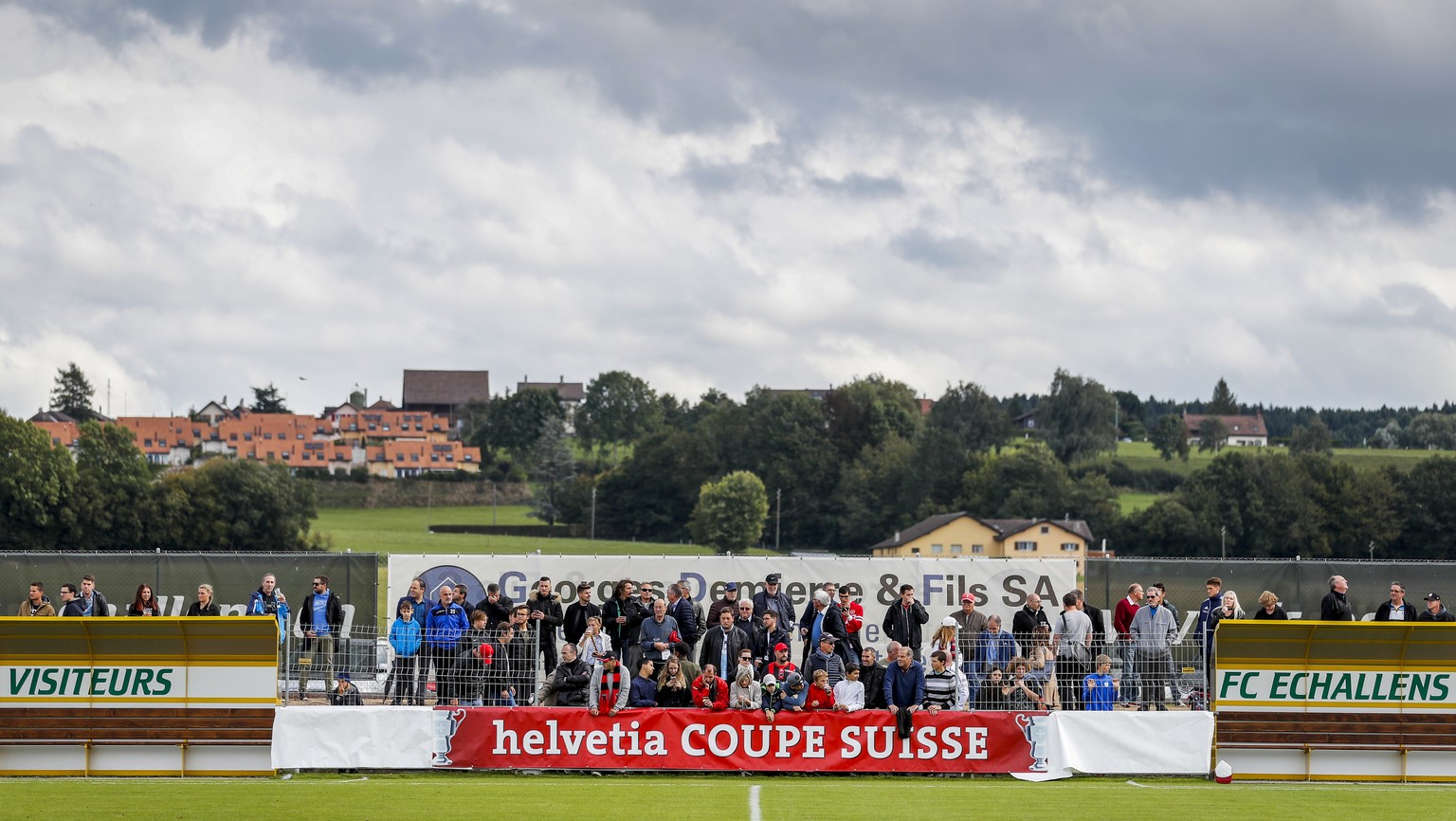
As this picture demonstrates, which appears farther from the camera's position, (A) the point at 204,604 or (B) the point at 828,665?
(A) the point at 204,604

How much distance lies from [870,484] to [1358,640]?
10105cm

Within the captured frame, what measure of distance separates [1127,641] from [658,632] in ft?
17.2

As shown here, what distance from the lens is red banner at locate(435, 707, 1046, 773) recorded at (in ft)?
49.5

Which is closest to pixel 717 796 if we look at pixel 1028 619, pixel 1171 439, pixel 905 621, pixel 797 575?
pixel 1028 619

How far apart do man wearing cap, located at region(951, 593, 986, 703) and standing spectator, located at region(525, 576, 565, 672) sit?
4.65m

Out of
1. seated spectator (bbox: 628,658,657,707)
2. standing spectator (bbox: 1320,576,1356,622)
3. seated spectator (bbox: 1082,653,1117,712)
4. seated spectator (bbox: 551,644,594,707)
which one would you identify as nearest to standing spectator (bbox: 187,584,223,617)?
seated spectator (bbox: 551,644,594,707)

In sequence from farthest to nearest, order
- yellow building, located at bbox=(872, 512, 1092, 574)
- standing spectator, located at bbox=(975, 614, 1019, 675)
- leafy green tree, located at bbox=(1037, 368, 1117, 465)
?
leafy green tree, located at bbox=(1037, 368, 1117, 465), yellow building, located at bbox=(872, 512, 1092, 574), standing spectator, located at bbox=(975, 614, 1019, 675)

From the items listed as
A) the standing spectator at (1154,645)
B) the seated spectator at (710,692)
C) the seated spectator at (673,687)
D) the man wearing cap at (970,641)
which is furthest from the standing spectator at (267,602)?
the standing spectator at (1154,645)

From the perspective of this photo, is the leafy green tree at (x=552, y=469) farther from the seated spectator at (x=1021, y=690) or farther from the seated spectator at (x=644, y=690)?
the seated spectator at (x=1021, y=690)

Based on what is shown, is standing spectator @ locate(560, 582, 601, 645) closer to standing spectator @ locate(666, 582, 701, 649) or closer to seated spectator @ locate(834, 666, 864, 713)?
standing spectator @ locate(666, 582, 701, 649)

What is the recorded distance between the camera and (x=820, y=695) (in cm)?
1516

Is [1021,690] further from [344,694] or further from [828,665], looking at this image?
[344,694]

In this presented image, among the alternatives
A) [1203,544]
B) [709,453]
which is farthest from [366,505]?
[1203,544]

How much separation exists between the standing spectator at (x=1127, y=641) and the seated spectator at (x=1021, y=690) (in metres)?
0.97
